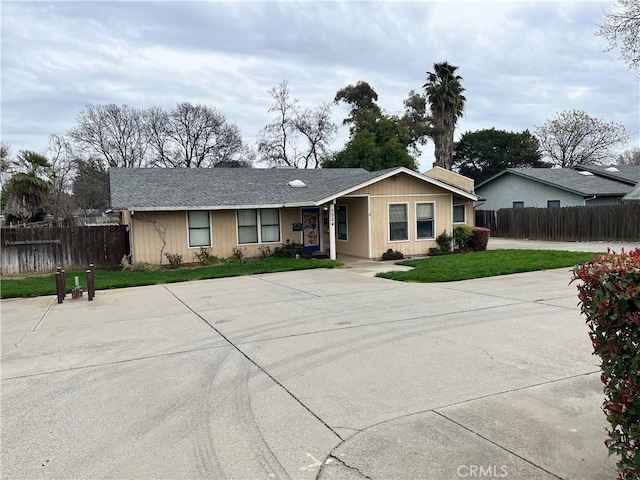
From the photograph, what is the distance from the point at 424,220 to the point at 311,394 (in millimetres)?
15288

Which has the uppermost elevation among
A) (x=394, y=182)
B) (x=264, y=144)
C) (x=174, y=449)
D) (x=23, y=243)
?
(x=264, y=144)

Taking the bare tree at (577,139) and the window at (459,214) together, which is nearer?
the window at (459,214)

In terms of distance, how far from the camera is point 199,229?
729 inches

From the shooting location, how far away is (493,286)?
11.4 m

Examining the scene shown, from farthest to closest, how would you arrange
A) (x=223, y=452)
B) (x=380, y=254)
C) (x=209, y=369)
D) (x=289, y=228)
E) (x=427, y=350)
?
1. (x=289, y=228)
2. (x=380, y=254)
3. (x=427, y=350)
4. (x=209, y=369)
5. (x=223, y=452)

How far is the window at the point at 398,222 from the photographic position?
18.8m

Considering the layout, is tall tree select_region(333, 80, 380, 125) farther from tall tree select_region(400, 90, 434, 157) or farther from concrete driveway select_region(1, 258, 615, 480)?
concrete driveway select_region(1, 258, 615, 480)

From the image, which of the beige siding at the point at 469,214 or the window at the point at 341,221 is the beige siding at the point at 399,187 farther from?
the beige siding at the point at 469,214

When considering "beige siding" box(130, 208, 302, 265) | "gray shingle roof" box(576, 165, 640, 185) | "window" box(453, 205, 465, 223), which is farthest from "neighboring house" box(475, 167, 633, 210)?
"beige siding" box(130, 208, 302, 265)

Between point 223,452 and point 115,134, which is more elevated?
point 115,134

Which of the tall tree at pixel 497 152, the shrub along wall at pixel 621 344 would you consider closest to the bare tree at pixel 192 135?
the tall tree at pixel 497 152

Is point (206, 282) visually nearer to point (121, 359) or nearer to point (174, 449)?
→ point (121, 359)

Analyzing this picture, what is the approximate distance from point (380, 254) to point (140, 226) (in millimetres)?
8963

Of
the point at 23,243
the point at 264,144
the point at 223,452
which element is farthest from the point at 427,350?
the point at 264,144
